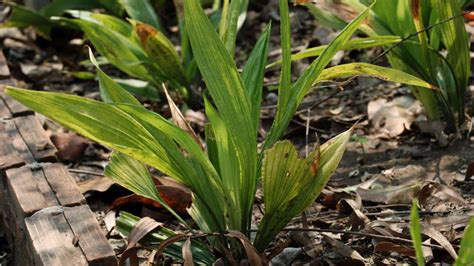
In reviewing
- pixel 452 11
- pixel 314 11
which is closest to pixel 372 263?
pixel 452 11

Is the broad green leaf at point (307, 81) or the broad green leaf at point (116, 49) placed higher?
the broad green leaf at point (307, 81)

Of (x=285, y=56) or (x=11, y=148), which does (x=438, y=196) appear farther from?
(x=11, y=148)

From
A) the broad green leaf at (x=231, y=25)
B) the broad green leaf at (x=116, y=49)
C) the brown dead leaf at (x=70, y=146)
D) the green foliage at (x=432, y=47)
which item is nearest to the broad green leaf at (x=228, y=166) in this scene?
the broad green leaf at (x=231, y=25)

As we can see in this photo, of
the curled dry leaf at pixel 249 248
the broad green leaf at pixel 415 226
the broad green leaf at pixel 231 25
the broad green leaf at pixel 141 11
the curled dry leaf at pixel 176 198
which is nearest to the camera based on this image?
the broad green leaf at pixel 415 226

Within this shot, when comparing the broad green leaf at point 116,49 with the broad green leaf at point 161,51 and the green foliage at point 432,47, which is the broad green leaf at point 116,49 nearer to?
the broad green leaf at point 161,51

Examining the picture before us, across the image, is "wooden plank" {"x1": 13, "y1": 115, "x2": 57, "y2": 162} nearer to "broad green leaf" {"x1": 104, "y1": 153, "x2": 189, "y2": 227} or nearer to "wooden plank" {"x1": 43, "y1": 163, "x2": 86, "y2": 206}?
"wooden plank" {"x1": 43, "y1": 163, "x2": 86, "y2": 206}
